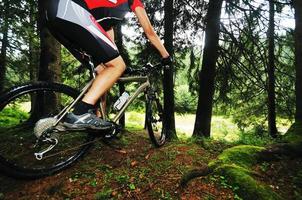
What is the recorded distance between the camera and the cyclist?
3.29 metres

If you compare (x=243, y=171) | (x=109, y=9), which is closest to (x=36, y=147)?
(x=109, y=9)

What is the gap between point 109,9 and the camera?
3586 mm

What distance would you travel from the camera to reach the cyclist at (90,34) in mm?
3295

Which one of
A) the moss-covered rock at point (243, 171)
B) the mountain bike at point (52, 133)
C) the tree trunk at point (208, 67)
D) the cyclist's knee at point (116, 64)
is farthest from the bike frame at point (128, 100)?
the tree trunk at point (208, 67)

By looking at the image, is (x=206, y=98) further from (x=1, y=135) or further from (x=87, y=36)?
(x=87, y=36)

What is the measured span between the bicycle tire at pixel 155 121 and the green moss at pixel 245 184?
1.41 m

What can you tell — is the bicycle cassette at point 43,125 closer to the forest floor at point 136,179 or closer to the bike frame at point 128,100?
the bike frame at point 128,100

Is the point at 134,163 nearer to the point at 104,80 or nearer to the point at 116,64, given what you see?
the point at 104,80

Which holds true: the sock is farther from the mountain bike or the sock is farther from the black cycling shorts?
the black cycling shorts

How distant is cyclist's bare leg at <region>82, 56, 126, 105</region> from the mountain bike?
18 centimetres

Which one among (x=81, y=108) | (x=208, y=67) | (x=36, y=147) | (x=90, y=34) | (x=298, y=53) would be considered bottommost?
(x=36, y=147)

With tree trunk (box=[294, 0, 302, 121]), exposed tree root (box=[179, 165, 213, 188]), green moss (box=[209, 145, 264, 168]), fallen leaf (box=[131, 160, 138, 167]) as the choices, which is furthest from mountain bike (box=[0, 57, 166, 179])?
tree trunk (box=[294, 0, 302, 121])

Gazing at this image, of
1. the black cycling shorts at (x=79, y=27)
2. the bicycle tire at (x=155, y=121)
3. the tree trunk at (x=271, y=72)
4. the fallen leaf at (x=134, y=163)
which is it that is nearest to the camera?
the black cycling shorts at (x=79, y=27)

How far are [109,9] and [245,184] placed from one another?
2636 mm
